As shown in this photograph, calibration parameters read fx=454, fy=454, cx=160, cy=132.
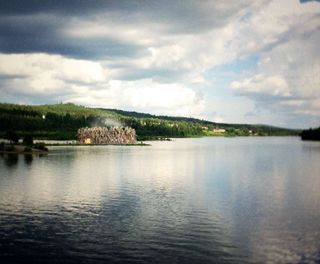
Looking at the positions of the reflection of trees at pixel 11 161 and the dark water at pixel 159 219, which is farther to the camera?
the reflection of trees at pixel 11 161

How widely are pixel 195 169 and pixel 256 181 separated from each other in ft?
94.0

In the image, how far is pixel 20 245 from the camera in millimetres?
43469

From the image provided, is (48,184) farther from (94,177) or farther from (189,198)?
(189,198)

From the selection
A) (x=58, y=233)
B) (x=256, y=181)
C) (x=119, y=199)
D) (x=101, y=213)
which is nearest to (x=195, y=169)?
(x=256, y=181)

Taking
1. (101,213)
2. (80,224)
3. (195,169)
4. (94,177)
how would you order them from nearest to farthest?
(80,224)
(101,213)
(94,177)
(195,169)

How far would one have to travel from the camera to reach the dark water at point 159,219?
1618 inches

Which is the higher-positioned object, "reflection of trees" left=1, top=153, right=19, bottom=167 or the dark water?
"reflection of trees" left=1, top=153, right=19, bottom=167

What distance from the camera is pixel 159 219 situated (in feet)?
180

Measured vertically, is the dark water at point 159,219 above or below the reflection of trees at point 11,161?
below

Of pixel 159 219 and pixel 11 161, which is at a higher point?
pixel 11 161

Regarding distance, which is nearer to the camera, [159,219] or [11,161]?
[159,219]

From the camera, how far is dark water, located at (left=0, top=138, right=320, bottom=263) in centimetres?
4109

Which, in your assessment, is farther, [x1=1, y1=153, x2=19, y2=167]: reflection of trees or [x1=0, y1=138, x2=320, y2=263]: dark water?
[x1=1, y1=153, x2=19, y2=167]: reflection of trees

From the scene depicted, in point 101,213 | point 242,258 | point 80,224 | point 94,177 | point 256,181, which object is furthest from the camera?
point 94,177
